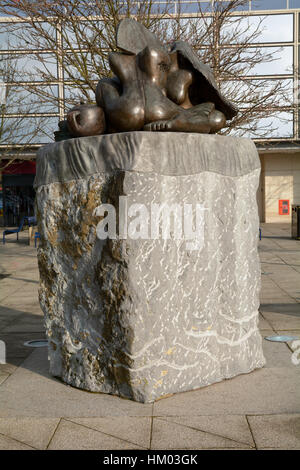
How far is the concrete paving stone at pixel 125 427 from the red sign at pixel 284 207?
21.4 m

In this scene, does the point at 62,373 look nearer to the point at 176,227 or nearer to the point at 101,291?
the point at 101,291

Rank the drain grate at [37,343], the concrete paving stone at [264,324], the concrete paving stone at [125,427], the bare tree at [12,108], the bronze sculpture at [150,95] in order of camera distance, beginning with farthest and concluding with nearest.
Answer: the bare tree at [12,108] → the concrete paving stone at [264,324] → the drain grate at [37,343] → the bronze sculpture at [150,95] → the concrete paving stone at [125,427]

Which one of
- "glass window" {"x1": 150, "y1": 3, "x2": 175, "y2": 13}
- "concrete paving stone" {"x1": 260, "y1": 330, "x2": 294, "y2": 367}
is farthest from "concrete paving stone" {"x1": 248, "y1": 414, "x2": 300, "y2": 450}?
"glass window" {"x1": 150, "y1": 3, "x2": 175, "y2": 13}

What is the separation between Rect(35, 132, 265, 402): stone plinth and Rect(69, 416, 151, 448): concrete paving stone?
0.33 meters

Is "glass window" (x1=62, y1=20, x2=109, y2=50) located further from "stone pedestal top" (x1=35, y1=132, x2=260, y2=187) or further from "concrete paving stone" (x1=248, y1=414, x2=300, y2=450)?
"concrete paving stone" (x1=248, y1=414, x2=300, y2=450)

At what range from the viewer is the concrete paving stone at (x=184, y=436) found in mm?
2988

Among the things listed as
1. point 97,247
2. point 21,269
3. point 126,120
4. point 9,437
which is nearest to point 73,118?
point 126,120

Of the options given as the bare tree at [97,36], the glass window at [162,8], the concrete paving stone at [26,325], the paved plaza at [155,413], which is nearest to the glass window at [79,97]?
the bare tree at [97,36]

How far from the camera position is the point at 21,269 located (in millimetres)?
11305

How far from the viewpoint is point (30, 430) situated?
128 inches

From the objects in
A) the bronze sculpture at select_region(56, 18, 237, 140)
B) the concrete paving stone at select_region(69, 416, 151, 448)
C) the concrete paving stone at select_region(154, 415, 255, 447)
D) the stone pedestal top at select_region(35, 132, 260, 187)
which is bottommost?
the concrete paving stone at select_region(69, 416, 151, 448)

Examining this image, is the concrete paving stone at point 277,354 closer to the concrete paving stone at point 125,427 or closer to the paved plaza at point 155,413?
the paved plaza at point 155,413

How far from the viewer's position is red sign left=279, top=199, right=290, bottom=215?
23.6 metres

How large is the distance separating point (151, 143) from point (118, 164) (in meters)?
0.28
